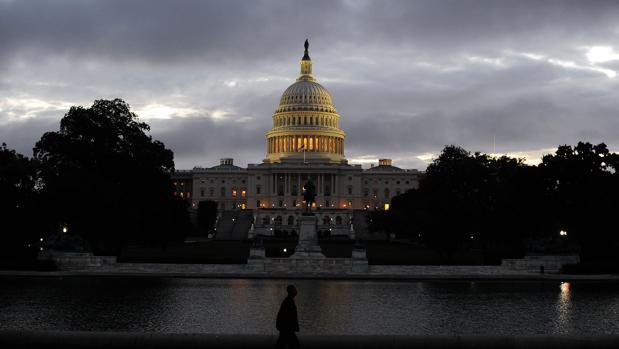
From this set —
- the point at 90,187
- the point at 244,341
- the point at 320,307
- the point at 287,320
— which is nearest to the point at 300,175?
the point at 90,187

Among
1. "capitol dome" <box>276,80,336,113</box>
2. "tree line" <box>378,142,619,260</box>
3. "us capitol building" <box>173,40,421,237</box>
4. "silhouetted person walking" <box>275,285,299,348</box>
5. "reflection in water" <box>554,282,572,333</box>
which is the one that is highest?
"capitol dome" <box>276,80,336,113</box>

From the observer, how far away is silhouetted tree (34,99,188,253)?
58844 mm

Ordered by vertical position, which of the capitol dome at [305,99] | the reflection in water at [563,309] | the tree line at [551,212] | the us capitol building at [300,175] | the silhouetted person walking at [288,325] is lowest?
the reflection in water at [563,309]

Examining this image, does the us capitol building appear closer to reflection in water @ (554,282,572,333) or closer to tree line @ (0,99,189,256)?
tree line @ (0,99,189,256)

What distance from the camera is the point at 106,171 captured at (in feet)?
214

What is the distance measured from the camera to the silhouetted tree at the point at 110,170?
193 feet

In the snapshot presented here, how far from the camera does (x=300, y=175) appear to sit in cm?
18438

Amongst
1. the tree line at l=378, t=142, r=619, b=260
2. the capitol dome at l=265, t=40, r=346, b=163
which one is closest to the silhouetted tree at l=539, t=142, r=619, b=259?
the tree line at l=378, t=142, r=619, b=260

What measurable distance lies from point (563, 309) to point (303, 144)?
164 metres

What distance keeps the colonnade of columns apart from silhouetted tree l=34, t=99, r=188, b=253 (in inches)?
4914

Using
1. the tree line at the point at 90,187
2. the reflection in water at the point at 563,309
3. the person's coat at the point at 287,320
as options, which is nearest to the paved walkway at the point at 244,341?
the person's coat at the point at 287,320

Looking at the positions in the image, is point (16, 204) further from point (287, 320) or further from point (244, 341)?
point (287, 320)

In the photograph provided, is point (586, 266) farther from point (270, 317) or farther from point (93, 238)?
point (93, 238)

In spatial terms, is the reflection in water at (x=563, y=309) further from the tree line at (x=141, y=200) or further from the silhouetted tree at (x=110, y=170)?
the silhouetted tree at (x=110, y=170)
